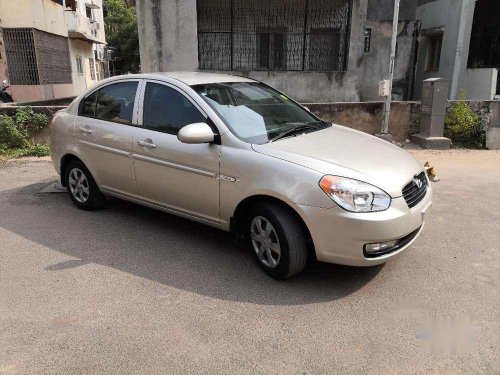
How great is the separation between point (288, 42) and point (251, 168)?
10.7 m

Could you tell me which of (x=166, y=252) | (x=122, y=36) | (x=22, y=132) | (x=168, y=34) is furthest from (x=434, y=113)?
(x=122, y=36)

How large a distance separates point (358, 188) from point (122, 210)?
3155mm

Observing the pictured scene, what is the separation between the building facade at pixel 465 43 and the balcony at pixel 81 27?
16.6 m

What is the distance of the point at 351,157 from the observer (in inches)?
138

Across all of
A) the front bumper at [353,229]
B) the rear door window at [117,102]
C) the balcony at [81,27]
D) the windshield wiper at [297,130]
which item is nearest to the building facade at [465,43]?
the windshield wiper at [297,130]

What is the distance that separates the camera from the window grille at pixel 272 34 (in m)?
12.4

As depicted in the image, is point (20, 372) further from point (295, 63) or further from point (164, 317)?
point (295, 63)

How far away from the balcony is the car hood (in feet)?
71.0

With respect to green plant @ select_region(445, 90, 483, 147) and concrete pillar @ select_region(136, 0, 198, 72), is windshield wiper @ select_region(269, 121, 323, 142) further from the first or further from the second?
concrete pillar @ select_region(136, 0, 198, 72)

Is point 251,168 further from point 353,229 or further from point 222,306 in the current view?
point 222,306

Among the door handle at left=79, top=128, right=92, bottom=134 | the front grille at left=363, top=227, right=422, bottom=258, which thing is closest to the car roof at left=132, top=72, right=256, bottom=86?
the door handle at left=79, top=128, right=92, bottom=134

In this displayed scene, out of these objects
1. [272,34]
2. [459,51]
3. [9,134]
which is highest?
[272,34]

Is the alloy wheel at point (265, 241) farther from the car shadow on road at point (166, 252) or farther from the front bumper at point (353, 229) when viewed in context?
the front bumper at point (353, 229)

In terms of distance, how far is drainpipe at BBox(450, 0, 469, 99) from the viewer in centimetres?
1216
